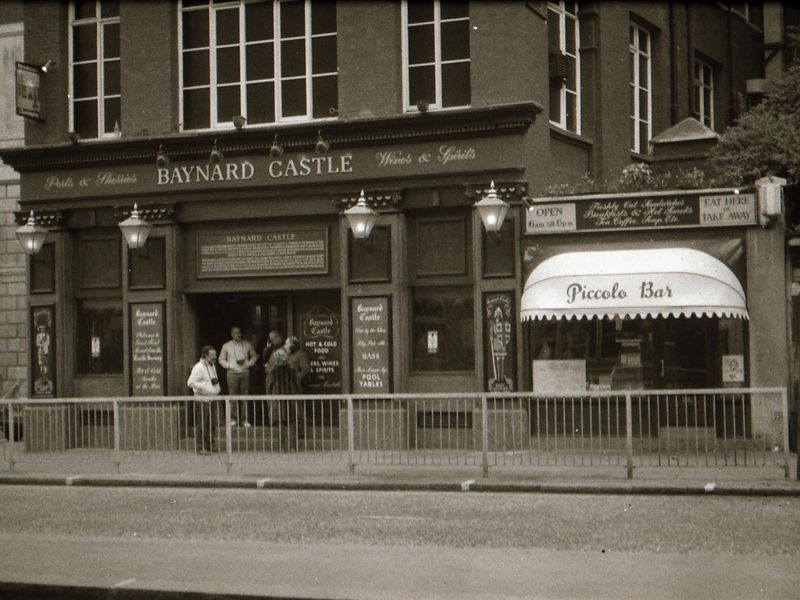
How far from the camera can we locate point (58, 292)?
2156cm

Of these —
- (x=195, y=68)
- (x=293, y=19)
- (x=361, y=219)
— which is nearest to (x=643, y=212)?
(x=361, y=219)

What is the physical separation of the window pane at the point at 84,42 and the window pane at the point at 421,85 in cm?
629

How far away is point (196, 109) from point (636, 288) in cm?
851

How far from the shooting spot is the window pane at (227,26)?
2084 cm

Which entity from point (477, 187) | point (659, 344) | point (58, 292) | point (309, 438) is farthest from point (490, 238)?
point (58, 292)

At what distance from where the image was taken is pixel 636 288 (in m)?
17.5

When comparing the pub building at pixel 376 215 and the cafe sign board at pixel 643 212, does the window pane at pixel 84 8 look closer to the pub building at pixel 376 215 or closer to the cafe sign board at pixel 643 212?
the pub building at pixel 376 215

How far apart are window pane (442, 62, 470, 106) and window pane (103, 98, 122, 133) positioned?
20.4 ft

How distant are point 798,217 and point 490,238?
18.6 ft

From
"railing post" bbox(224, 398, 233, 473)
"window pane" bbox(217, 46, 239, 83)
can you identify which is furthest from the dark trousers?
"window pane" bbox(217, 46, 239, 83)

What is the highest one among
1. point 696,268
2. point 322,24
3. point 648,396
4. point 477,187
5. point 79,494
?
point 322,24

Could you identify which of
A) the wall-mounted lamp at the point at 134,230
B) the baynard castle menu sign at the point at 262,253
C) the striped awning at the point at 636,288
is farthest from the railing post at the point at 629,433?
the wall-mounted lamp at the point at 134,230

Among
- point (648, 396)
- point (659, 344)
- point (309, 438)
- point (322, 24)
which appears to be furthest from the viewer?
point (322, 24)

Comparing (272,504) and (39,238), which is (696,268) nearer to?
(272,504)
